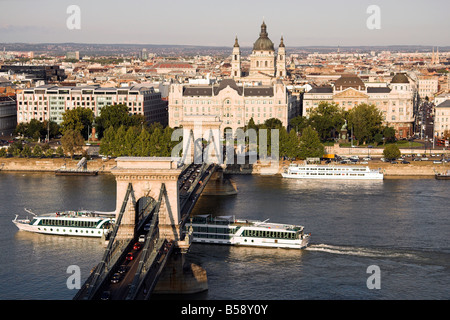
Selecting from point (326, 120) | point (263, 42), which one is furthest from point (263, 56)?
point (326, 120)

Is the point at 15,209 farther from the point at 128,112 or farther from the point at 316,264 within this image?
the point at 128,112

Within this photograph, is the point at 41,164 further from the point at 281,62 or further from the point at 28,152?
the point at 281,62

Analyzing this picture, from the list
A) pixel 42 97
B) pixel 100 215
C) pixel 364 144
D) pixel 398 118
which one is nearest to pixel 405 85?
pixel 398 118

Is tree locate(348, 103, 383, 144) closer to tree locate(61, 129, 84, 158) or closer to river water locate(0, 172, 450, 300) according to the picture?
river water locate(0, 172, 450, 300)

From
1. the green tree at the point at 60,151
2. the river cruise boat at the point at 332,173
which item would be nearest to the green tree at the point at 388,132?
the river cruise boat at the point at 332,173

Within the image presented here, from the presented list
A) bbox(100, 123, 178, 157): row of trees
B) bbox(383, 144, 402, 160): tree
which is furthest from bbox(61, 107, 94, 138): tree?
bbox(383, 144, 402, 160): tree

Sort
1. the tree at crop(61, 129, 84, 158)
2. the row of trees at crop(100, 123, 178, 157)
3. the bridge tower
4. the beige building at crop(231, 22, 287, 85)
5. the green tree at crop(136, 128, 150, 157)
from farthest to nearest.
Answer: the beige building at crop(231, 22, 287, 85), the tree at crop(61, 129, 84, 158), the row of trees at crop(100, 123, 178, 157), the green tree at crop(136, 128, 150, 157), the bridge tower
